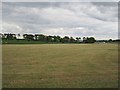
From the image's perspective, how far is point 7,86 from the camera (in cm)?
1202

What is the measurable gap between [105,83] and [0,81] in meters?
4.72

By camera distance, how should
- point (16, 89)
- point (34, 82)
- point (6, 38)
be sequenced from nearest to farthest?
point (16, 89) → point (34, 82) → point (6, 38)

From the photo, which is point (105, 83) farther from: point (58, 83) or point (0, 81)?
point (0, 81)

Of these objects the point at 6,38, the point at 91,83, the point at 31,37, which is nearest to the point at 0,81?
the point at 91,83

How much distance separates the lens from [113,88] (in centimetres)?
1156

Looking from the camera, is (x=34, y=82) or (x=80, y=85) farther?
(x=34, y=82)

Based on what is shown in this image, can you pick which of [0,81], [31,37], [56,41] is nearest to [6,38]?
[31,37]

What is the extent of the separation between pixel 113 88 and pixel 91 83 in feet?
4.22

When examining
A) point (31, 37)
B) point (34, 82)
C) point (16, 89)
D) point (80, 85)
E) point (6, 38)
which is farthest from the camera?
point (31, 37)

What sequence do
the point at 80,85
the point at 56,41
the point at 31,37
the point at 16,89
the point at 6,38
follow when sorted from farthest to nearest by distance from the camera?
the point at 56,41
the point at 31,37
the point at 6,38
the point at 80,85
the point at 16,89

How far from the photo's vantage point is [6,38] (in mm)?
122062

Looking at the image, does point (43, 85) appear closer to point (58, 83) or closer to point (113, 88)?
point (58, 83)

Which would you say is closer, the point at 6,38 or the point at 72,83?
the point at 72,83

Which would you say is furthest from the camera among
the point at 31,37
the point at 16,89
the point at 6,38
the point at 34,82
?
the point at 31,37
